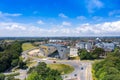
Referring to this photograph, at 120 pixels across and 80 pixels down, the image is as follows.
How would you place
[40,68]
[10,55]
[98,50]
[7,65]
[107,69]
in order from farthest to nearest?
1. [98,50]
2. [10,55]
3. [7,65]
4. [40,68]
5. [107,69]

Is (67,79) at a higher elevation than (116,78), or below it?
below

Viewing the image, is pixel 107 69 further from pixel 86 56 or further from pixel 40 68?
pixel 86 56

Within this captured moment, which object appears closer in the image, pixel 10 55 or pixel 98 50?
pixel 10 55

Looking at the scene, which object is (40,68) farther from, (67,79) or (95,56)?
(95,56)

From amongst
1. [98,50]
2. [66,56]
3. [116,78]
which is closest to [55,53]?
[66,56]

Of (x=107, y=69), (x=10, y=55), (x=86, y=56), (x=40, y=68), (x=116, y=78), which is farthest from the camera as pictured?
(x=86, y=56)

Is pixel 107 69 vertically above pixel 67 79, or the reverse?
pixel 107 69

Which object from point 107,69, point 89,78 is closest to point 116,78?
point 107,69

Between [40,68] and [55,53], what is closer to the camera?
[40,68]

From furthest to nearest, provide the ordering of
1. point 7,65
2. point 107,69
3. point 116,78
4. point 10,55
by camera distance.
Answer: point 10,55
point 7,65
point 107,69
point 116,78
